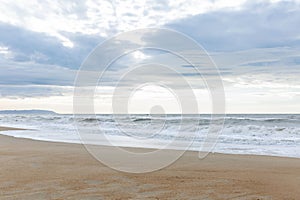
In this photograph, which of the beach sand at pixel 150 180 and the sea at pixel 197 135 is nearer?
the beach sand at pixel 150 180

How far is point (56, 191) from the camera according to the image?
18.8 feet

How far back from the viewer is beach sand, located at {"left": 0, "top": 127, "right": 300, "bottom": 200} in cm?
569

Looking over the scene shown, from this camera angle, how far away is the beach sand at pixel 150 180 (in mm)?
5691

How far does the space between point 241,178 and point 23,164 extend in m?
5.42

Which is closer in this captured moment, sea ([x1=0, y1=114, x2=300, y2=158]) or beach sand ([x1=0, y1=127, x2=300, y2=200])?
beach sand ([x1=0, y1=127, x2=300, y2=200])

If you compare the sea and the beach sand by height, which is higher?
the sea

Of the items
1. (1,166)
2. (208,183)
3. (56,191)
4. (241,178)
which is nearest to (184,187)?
(208,183)

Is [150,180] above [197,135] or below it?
below

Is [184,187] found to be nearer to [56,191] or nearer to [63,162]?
[56,191]

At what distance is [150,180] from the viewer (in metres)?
6.87

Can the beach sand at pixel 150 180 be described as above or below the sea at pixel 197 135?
below

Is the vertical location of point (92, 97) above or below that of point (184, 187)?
above

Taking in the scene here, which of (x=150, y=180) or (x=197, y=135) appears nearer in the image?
(x=150, y=180)

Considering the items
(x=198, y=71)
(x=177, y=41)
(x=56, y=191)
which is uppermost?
(x=177, y=41)
